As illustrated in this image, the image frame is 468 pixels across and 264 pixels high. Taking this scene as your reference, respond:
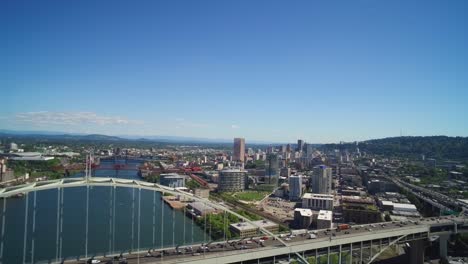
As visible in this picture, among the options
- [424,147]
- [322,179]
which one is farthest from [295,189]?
[424,147]

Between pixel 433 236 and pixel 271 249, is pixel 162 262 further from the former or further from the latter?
pixel 433 236

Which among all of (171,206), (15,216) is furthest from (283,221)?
(15,216)

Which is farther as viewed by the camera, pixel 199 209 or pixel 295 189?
pixel 295 189

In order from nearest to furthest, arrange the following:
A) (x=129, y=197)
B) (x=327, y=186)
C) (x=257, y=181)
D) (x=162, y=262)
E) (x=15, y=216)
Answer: (x=162, y=262) < (x=15, y=216) < (x=129, y=197) < (x=327, y=186) < (x=257, y=181)

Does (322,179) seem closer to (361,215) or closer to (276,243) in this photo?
(361,215)

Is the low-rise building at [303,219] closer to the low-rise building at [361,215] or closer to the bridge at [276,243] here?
the low-rise building at [361,215]
